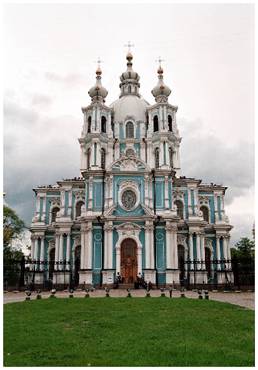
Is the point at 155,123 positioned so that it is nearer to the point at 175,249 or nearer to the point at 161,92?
the point at 161,92

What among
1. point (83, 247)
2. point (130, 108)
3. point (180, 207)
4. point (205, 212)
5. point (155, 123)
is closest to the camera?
point (83, 247)

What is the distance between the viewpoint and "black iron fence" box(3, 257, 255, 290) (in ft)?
94.9

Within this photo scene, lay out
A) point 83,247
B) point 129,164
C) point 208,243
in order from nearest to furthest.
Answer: point 83,247 → point 129,164 → point 208,243

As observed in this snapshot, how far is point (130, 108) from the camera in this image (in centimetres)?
4150

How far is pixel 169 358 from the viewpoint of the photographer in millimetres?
7004

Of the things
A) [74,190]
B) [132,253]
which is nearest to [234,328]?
[132,253]

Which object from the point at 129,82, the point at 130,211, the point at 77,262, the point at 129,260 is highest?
the point at 129,82

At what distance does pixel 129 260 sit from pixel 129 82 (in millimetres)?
22284

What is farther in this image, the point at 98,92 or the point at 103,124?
the point at 98,92

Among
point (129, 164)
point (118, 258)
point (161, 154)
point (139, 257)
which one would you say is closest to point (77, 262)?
point (118, 258)

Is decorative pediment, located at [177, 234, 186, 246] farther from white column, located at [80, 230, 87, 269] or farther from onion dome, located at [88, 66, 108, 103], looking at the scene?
onion dome, located at [88, 66, 108, 103]

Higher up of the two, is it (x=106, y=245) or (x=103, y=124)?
(x=103, y=124)

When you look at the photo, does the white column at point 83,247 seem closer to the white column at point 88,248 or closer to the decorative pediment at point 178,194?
the white column at point 88,248

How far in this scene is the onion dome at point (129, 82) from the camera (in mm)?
45172
